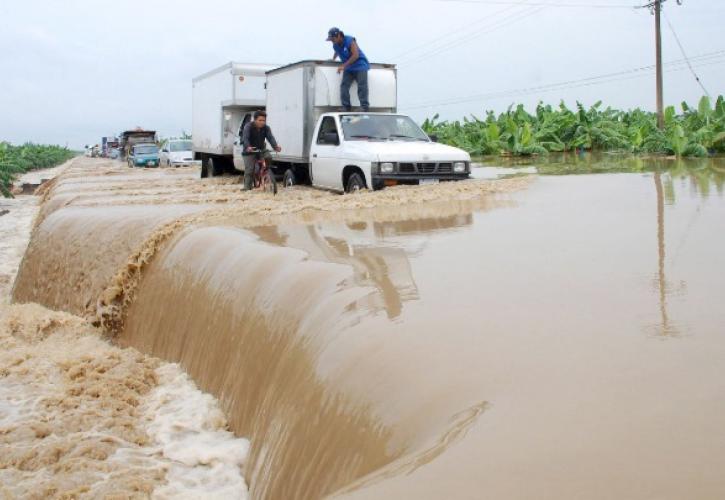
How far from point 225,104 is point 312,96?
509cm

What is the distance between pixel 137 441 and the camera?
5512 mm

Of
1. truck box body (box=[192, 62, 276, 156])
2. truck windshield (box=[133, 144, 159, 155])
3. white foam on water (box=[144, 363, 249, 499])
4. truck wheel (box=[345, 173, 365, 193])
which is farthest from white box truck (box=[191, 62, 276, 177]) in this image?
truck windshield (box=[133, 144, 159, 155])

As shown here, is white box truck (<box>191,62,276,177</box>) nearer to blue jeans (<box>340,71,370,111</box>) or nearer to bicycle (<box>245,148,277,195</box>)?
bicycle (<box>245,148,277,195</box>)

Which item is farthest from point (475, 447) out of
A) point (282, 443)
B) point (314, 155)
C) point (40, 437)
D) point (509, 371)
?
point (314, 155)

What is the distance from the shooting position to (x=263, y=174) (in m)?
14.8

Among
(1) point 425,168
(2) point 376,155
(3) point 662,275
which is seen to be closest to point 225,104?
(2) point 376,155

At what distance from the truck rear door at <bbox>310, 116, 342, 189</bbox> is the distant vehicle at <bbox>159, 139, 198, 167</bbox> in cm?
2342

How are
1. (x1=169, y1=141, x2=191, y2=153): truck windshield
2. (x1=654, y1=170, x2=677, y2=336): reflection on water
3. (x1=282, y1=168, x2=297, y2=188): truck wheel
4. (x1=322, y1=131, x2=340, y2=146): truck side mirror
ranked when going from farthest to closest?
(x1=169, y1=141, x2=191, y2=153): truck windshield, (x1=282, y1=168, x2=297, y2=188): truck wheel, (x1=322, y1=131, x2=340, y2=146): truck side mirror, (x1=654, y1=170, x2=677, y2=336): reflection on water

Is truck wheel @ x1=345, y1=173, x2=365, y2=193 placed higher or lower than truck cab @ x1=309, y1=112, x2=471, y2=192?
lower

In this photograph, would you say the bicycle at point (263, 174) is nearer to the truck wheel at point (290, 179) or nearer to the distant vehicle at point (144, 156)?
the truck wheel at point (290, 179)

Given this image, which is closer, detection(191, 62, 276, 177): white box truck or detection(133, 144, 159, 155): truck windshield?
detection(191, 62, 276, 177): white box truck

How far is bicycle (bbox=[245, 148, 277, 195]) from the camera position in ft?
47.5

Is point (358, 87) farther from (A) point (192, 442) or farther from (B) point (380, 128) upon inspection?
(A) point (192, 442)

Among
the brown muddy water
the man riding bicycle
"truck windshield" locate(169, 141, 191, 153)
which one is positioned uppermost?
"truck windshield" locate(169, 141, 191, 153)
